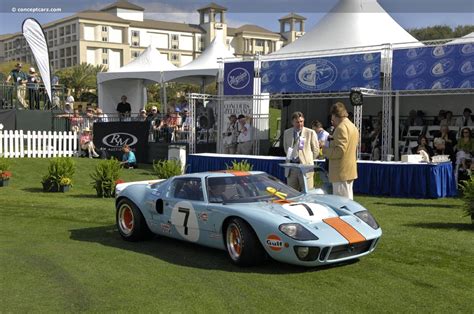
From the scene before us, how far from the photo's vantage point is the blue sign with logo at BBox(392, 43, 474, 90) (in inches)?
570

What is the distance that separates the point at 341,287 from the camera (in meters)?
5.37

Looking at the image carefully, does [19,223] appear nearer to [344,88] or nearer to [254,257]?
[254,257]

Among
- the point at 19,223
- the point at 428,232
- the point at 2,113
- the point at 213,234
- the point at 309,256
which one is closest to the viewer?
the point at 309,256

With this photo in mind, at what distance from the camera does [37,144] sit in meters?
19.7

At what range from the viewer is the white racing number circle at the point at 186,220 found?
684 centimetres

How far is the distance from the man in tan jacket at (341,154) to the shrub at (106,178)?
6445mm

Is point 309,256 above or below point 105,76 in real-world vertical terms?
below

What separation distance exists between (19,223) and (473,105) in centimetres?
1549

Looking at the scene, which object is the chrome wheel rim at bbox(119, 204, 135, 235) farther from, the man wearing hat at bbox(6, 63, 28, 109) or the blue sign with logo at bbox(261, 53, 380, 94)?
the man wearing hat at bbox(6, 63, 28, 109)

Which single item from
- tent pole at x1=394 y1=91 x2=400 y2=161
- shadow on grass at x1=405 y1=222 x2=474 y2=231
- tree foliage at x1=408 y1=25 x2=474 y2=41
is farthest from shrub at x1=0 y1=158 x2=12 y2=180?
tree foliage at x1=408 y1=25 x2=474 y2=41

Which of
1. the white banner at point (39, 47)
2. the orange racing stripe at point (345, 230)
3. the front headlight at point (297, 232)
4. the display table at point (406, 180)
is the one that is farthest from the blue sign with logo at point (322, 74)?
the front headlight at point (297, 232)

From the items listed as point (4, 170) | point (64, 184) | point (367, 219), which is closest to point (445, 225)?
point (367, 219)

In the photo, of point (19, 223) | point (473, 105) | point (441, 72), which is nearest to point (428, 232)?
point (19, 223)

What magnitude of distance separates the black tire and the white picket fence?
11933 millimetres
